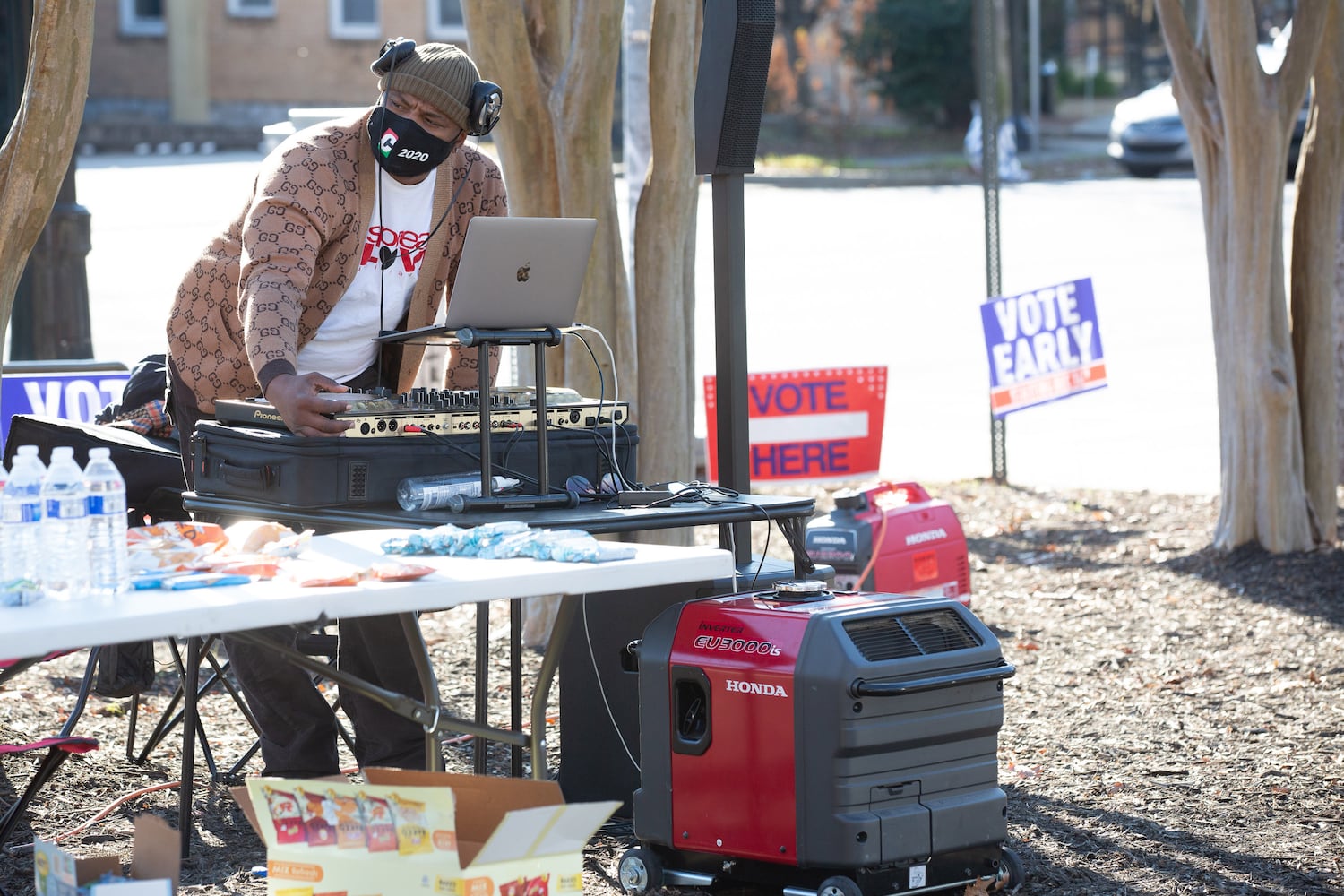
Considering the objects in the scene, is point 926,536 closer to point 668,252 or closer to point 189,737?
point 668,252

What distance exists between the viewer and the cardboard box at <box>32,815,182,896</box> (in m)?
2.84

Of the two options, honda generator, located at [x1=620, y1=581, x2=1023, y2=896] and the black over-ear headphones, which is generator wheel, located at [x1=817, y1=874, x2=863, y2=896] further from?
the black over-ear headphones

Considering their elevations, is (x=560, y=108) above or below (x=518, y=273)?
above

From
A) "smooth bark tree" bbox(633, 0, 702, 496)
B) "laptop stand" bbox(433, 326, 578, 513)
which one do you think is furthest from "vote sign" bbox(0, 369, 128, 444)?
"laptop stand" bbox(433, 326, 578, 513)

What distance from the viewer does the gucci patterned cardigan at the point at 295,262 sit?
4039 mm

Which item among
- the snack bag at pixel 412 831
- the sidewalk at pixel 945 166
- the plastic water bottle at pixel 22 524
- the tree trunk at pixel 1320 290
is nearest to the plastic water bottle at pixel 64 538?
the plastic water bottle at pixel 22 524

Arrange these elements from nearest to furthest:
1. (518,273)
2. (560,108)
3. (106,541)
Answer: (106,541) → (518,273) → (560,108)

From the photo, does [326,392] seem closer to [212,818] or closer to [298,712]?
[298,712]

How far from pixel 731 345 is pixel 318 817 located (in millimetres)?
1930

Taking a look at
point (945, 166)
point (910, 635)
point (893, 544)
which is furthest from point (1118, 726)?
point (945, 166)

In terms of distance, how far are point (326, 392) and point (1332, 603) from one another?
4663mm

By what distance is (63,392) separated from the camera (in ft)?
20.5

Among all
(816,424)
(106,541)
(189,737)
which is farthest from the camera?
(816,424)

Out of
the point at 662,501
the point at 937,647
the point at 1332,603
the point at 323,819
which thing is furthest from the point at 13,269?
the point at 1332,603
